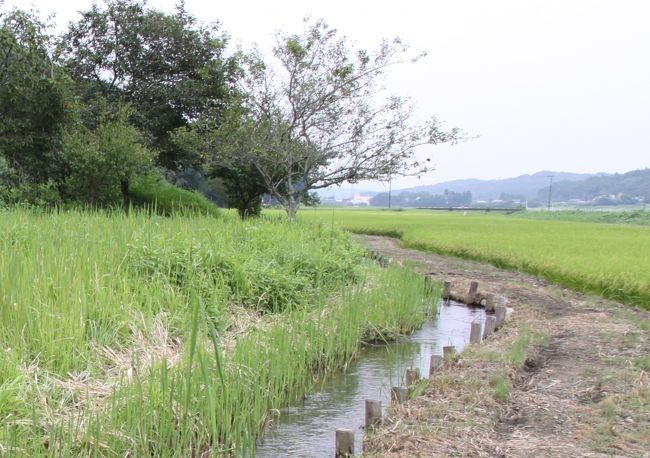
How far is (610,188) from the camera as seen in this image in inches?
4385

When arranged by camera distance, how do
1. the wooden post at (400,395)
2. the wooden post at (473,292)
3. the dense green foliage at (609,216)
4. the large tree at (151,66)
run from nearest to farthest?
1. the wooden post at (400,395)
2. the wooden post at (473,292)
3. the large tree at (151,66)
4. the dense green foliage at (609,216)

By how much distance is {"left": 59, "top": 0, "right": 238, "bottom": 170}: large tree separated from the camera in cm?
2105

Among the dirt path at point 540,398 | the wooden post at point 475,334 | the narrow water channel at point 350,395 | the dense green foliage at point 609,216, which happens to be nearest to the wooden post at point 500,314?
the dirt path at point 540,398

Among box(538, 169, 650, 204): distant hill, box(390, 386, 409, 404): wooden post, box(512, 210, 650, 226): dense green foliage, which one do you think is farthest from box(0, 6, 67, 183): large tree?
box(538, 169, 650, 204): distant hill

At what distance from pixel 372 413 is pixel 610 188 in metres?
119

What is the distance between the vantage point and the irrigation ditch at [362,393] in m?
4.59

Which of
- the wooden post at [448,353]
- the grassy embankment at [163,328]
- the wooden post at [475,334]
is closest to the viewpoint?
the grassy embankment at [163,328]

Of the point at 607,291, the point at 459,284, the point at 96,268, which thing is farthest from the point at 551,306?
the point at 96,268

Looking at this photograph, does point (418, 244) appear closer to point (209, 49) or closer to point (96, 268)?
point (209, 49)

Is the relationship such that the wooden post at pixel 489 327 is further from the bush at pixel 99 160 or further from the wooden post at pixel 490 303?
the bush at pixel 99 160

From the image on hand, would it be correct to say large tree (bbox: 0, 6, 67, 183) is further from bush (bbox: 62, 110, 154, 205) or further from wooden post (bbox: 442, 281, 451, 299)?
wooden post (bbox: 442, 281, 451, 299)

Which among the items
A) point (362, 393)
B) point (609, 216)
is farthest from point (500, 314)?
point (609, 216)

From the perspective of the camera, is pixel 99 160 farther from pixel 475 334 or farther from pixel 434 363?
pixel 434 363

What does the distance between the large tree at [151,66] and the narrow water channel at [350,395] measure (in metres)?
14.7
